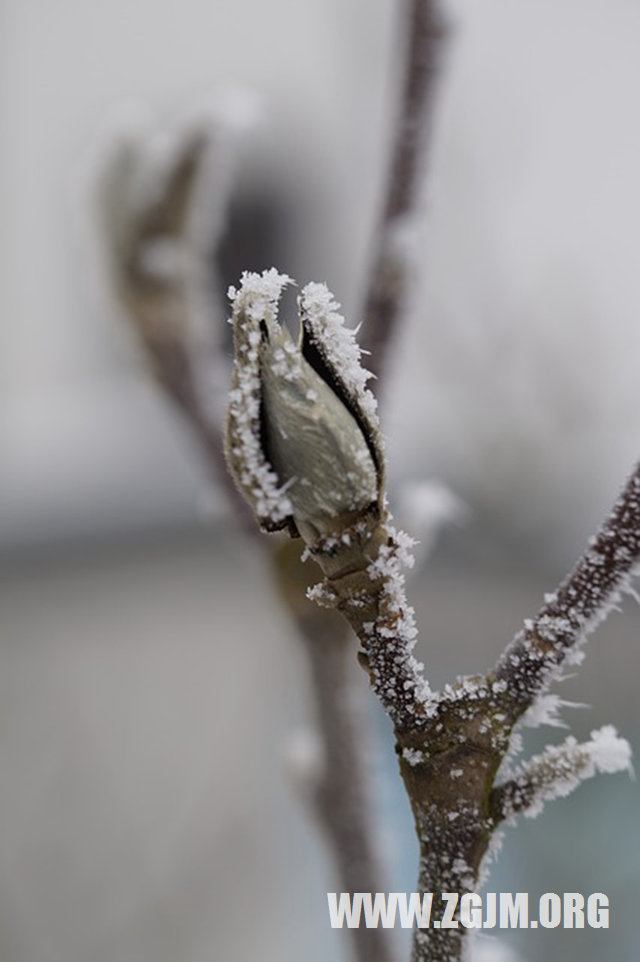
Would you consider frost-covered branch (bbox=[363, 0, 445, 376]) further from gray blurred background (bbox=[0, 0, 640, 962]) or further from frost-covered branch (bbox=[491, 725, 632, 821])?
frost-covered branch (bbox=[491, 725, 632, 821])

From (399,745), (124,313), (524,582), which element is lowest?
(399,745)

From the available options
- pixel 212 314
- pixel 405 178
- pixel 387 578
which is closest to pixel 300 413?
pixel 387 578

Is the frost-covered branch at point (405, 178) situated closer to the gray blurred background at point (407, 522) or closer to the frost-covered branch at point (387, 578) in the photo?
the gray blurred background at point (407, 522)

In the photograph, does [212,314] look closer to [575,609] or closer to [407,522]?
[407,522]

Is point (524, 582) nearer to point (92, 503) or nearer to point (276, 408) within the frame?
point (276, 408)

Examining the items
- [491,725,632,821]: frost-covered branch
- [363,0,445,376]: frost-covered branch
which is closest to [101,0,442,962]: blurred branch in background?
[363,0,445,376]: frost-covered branch

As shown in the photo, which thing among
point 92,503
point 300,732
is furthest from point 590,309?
point 92,503

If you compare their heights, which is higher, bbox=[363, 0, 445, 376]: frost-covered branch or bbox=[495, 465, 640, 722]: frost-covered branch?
bbox=[363, 0, 445, 376]: frost-covered branch
